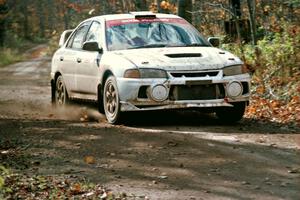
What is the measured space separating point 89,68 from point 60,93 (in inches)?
75.3

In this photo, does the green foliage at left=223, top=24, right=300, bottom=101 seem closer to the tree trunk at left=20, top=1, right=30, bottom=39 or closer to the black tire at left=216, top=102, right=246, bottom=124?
the black tire at left=216, top=102, right=246, bottom=124

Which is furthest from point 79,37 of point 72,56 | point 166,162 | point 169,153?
point 166,162

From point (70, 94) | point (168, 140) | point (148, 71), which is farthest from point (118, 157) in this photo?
point (70, 94)

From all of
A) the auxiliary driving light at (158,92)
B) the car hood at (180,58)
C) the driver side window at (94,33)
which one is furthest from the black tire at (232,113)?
the driver side window at (94,33)

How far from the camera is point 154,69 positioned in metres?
9.20

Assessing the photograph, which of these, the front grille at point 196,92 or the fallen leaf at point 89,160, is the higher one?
the front grille at point 196,92

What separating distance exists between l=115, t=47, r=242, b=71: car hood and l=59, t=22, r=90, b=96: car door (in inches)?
67.1

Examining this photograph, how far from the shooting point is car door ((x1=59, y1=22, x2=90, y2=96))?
11474 millimetres

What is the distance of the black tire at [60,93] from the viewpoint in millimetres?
12055

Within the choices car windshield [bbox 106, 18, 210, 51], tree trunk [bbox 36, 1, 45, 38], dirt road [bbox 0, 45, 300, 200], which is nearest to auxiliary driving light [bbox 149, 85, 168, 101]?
dirt road [bbox 0, 45, 300, 200]

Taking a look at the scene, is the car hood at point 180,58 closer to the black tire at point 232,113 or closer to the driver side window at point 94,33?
the black tire at point 232,113

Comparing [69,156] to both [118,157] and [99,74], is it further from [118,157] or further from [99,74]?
[99,74]

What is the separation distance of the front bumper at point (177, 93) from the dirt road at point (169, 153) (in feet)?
1.08

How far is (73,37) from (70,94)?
41.8 inches
